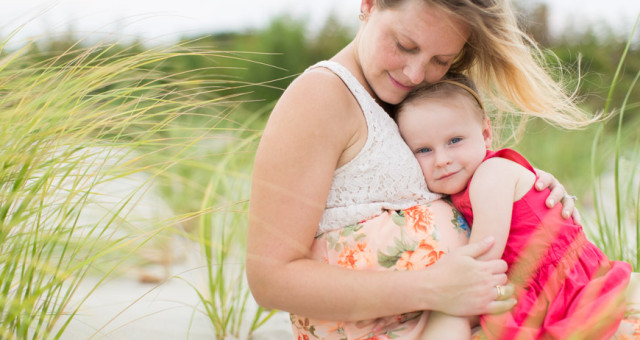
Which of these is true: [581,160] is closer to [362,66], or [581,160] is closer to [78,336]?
[362,66]

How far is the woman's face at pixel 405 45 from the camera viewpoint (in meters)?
1.63

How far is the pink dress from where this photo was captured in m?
1.50

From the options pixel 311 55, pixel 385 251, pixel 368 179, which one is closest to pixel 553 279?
pixel 385 251

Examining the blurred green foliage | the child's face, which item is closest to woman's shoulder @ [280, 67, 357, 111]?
the child's face

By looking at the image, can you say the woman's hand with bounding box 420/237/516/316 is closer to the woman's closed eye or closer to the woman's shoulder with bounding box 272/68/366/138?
the woman's shoulder with bounding box 272/68/366/138

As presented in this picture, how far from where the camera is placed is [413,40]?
64.5 inches

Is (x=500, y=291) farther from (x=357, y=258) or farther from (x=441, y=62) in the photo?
(x=441, y=62)

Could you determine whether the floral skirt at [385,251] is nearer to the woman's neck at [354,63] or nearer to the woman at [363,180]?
the woman at [363,180]

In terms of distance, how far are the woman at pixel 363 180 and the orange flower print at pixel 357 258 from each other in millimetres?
43

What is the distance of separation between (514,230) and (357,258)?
48 centimetres

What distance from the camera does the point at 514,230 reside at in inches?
66.5

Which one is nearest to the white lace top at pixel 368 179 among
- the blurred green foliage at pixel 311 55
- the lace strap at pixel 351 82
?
the lace strap at pixel 351 82

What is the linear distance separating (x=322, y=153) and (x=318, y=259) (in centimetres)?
32

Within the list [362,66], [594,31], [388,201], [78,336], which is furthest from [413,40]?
[594,31]
